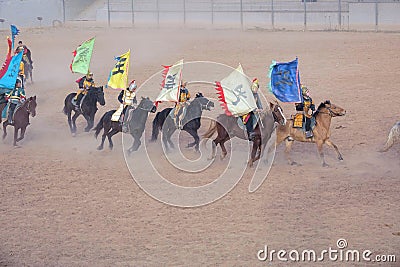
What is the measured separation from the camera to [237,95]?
1516 cm

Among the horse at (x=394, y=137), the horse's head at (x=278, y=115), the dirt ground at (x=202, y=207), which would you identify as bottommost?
the dirt ground at (x=202, y=207)

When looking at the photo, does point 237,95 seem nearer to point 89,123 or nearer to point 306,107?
point 306,107

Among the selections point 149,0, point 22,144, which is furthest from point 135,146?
point 149,0

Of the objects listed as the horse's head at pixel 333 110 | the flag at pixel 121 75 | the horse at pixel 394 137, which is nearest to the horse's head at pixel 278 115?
the horse's head at pixel 333 110

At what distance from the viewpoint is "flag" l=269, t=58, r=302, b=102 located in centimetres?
1527

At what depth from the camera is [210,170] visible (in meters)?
15.4

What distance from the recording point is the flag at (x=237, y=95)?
1516 centimetres

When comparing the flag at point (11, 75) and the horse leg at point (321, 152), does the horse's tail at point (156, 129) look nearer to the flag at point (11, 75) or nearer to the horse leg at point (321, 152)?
the flag at point (11, 75)

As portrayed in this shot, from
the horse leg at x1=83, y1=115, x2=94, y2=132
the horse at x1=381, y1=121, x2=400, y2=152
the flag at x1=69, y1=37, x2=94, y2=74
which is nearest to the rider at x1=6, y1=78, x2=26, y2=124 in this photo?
the flag at x1=69, y1=37, x2=94, y2=74

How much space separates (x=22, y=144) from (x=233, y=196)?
285 inches

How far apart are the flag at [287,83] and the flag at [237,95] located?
1.87 feet

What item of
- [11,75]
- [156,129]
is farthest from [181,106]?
[11,75]

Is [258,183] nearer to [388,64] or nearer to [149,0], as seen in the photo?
[388,64]

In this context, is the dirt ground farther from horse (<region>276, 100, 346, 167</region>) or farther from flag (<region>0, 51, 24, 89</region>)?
flag (<region>0, 51, 24, 89</region>)
